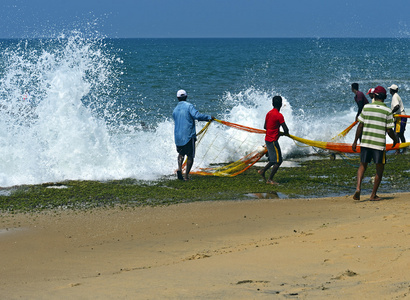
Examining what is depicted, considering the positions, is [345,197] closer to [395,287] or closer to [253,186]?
[253,186]

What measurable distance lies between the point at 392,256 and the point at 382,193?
167 inches

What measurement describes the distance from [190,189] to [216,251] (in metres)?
3.57

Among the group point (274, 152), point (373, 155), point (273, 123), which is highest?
point (273, 123)

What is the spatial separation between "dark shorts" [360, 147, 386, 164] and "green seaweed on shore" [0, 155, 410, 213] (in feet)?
3.95

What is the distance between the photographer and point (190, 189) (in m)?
9.47

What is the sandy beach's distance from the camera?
14.8 ft

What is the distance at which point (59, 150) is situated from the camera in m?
11.4

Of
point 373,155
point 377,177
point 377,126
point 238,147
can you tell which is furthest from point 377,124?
point 238,147

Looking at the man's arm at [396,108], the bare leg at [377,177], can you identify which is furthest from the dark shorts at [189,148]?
the man's arm at [396,108]

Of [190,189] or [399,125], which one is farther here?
[399,125]

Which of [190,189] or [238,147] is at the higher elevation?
[238,147]

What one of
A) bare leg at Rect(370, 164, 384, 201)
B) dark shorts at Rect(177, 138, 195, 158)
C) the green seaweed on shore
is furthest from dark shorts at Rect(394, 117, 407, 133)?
dark shorts at Rect(177, 138, 195, 158)

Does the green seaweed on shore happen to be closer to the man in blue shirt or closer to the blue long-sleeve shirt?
the man in blue shirt

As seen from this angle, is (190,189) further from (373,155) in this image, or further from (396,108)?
(396,108)
